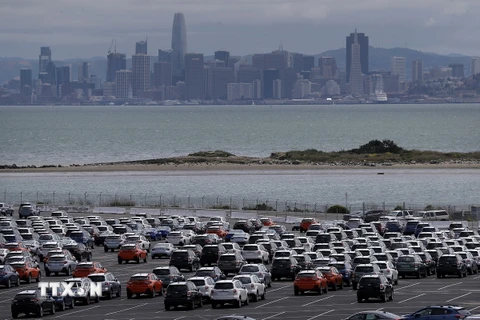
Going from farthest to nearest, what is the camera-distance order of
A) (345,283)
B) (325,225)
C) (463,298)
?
1. (325,225)
2. (345,283)
3. (463,298)

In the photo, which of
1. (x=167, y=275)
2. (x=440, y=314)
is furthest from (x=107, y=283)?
(x=440, y=314)

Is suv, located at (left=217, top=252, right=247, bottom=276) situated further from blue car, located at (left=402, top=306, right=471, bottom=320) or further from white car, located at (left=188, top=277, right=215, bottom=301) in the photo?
blue car, located at (left=402, top=306, right=471, bottom=320)

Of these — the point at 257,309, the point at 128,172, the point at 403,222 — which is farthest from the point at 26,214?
the point at 128,172

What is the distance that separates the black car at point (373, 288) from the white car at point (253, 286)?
423 cm

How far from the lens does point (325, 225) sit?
88.4 metres

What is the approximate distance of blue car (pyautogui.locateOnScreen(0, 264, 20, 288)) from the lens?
55.2 meters

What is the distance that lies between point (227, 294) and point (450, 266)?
1596cm

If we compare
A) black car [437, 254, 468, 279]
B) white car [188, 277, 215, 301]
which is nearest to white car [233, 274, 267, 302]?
white car [188, 277, 215, 301]

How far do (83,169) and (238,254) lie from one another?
12168 centimetres

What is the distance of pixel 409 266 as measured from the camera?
6009cm

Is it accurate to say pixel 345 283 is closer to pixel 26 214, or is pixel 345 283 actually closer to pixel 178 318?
pixel 178 318

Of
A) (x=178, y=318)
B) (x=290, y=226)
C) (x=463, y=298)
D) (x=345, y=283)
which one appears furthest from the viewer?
(x=290, y=226)

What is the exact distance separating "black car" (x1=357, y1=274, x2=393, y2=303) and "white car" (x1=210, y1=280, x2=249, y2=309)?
16.0ft

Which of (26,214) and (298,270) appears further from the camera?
(26,214)
